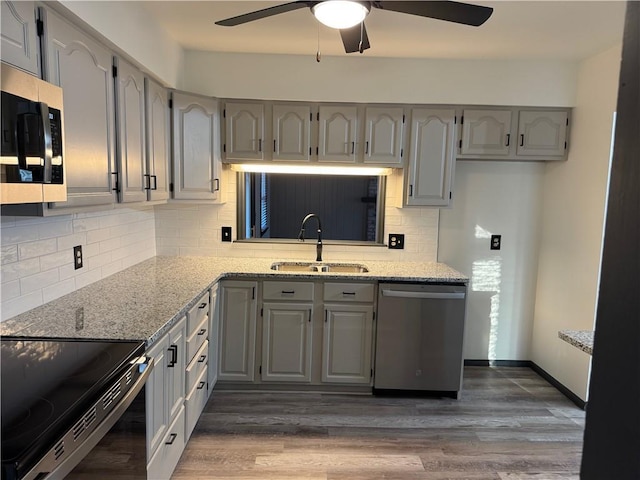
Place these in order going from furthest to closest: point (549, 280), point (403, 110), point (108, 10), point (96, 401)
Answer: point (549, 280) → point (403, 110) → point (108, 10) → point (96, 401)

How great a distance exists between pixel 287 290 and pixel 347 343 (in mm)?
593

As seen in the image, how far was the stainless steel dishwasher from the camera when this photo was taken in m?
2.88

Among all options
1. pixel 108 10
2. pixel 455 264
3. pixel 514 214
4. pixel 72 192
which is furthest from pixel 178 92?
pixel 514 214

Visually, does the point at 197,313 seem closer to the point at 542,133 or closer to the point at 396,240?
the point at 396,240

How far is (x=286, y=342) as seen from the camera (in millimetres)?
2977

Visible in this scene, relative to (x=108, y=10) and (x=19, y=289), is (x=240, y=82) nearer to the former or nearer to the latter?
(x=108, y=10)

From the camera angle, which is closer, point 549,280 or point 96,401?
point 96,401

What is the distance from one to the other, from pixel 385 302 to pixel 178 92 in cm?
209

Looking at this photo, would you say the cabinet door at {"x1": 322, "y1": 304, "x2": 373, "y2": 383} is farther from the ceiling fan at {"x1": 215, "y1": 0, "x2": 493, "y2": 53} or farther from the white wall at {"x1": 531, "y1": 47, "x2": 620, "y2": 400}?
the ceiling fan at {"x1": 215, "y1": 0, "x2": 493, "y2": 53}

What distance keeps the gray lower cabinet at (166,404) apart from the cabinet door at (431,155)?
6.58 feet

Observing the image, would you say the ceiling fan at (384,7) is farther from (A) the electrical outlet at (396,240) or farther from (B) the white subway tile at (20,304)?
(A) the electrical outlet at (396,240)

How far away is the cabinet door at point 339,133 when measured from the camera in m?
3.09

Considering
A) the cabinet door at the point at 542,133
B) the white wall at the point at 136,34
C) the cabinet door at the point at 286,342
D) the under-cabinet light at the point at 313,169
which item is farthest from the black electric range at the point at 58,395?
the cabinet door at the point at 542,133

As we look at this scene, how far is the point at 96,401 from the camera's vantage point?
3.84 ft
